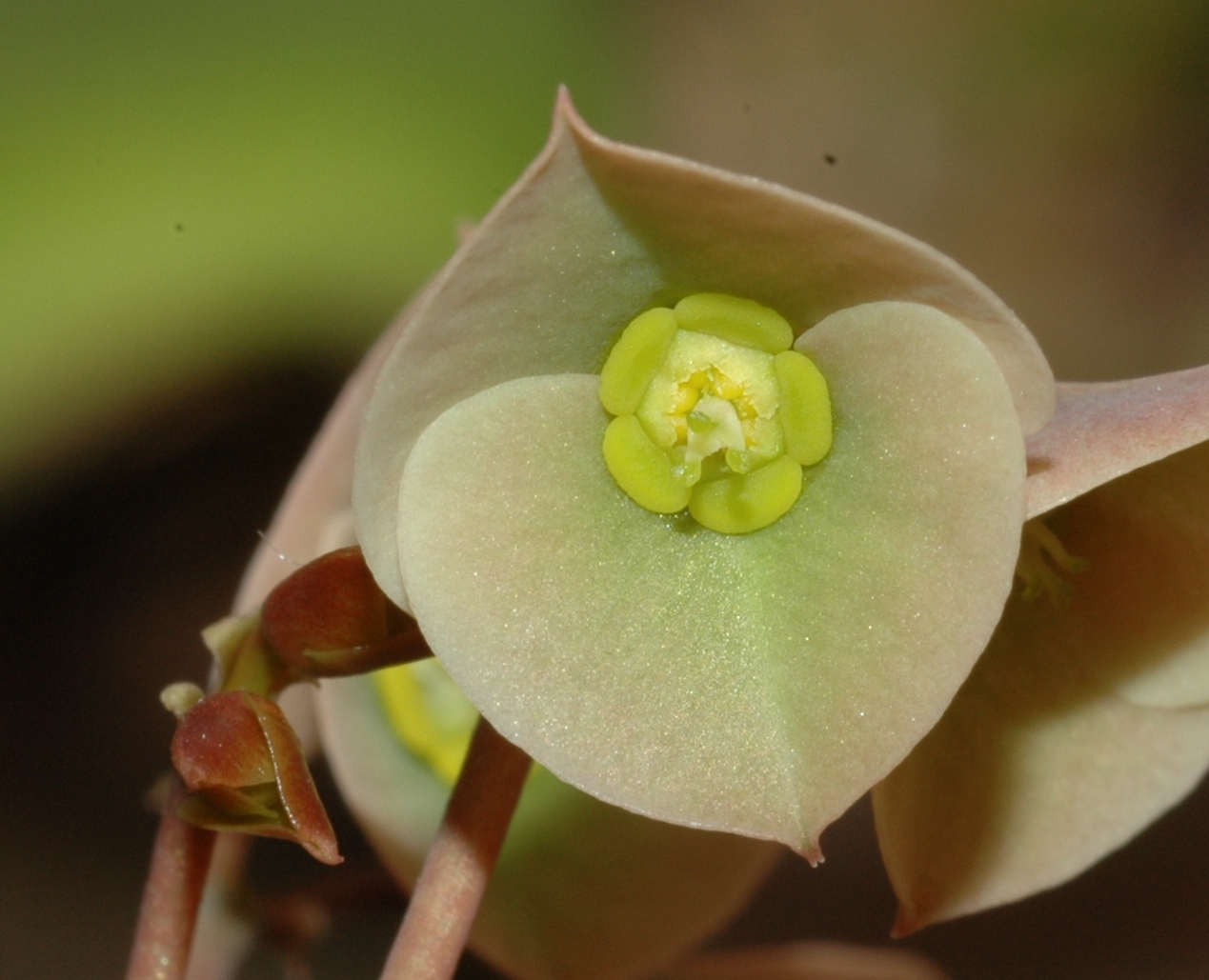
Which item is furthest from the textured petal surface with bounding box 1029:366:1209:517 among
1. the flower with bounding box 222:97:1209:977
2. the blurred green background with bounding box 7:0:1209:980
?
the blurred green background with bounding box 7:0:1209:980

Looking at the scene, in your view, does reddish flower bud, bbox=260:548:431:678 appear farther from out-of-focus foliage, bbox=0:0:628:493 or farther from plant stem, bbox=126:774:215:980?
out-of-focus foliage, bbox=0:0:628:493

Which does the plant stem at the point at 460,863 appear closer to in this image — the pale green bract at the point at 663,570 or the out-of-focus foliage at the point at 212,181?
the pale green bract at the point at 663,570

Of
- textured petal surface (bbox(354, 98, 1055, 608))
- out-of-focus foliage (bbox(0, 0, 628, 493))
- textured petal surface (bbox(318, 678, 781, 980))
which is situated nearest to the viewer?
textured petal surface (bbox(354, 98, 1055, 608))

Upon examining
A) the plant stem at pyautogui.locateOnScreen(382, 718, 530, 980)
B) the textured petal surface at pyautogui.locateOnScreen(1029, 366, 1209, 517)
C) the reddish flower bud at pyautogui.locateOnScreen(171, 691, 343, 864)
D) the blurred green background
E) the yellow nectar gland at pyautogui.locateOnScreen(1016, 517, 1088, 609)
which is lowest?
the blurred green background

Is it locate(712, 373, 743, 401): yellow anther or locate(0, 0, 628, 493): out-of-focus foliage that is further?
locate(0, 0, 628, 493): out-of-focus foliage

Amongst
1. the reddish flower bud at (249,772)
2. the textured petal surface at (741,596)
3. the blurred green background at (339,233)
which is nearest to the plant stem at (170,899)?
the reddish flower bud at (249,772)

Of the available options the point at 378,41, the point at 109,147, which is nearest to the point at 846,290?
the point at 109,147

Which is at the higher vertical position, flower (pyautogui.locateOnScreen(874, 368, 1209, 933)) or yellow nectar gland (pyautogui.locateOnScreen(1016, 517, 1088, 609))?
yellow nectar gland (pyautogui.locateOnScreen(1016, 517, 1088, 609))
